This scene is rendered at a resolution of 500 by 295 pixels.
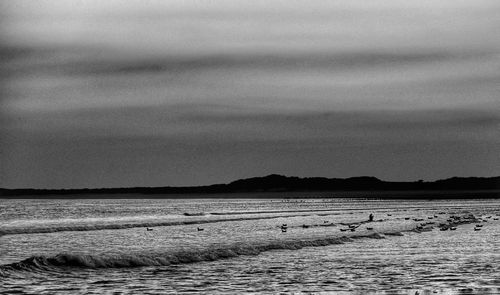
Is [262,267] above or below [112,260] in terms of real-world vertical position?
below

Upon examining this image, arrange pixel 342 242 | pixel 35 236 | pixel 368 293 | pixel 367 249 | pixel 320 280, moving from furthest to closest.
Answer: pixel 35 236 → pixel 342 242 → pixel 367 249 → pixel 320 280 → pixel 368 293

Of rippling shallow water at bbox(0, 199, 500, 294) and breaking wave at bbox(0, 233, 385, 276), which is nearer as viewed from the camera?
rippling shallow water at bbox(0, 199, 500, 294)

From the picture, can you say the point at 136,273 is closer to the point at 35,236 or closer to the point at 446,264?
the point at 446,264

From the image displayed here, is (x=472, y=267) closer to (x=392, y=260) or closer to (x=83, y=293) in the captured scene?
(x=392, y=260)

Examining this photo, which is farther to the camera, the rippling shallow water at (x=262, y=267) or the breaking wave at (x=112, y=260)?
the breaking wave at (x=112, y=260)

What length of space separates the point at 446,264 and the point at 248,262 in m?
10.6

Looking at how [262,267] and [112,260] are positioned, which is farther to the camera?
[112,260]

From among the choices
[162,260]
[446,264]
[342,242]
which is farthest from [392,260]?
[342,242]

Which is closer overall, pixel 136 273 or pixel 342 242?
pixel 136 273

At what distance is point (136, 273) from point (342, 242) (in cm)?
2419

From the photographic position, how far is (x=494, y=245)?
51562 millimetres

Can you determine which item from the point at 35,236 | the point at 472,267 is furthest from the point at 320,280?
the point at 35,236

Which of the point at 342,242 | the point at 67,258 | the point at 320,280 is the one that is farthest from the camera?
the point at 342,242

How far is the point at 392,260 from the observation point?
40.6 meters
